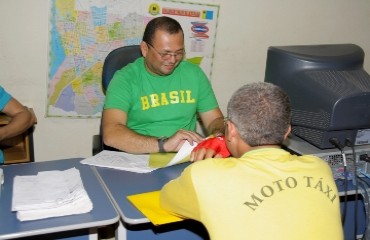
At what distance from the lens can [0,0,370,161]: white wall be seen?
2.57 metres

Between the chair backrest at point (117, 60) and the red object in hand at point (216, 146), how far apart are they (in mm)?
719

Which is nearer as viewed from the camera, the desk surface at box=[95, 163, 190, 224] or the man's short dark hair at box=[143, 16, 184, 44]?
the desk surface at box=[95, 163, 190, 224]

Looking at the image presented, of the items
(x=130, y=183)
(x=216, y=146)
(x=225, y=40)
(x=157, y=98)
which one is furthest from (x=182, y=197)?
(x=225, y=40)

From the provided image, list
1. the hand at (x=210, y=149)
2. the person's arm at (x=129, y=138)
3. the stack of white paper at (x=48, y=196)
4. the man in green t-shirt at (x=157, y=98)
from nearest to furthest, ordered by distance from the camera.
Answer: the stack of white paper at (x=48, y=196) → the hand at (x=210, y=149) → the person's arm at (x=129, y=138) → the man in green t-shirt at (x=157, y=98)

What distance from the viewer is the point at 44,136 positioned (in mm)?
2826

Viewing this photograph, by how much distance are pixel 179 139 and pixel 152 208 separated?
473 mm

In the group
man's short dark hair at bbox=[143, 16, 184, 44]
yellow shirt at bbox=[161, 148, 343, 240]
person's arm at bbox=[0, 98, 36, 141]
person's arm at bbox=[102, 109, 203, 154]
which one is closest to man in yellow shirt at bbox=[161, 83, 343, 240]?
yellow shirt at bbox=[161, 148, 343, 240]

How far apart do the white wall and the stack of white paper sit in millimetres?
1289

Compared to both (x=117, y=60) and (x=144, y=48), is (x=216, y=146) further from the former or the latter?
(x=117, y=60)

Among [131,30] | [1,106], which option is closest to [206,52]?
[131,30]

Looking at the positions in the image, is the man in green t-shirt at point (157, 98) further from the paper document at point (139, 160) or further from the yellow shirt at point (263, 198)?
the yellow shirt at point (263, 198)

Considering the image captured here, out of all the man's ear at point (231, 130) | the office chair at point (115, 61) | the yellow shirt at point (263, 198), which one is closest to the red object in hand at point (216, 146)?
the man's ear at point (231, 130)

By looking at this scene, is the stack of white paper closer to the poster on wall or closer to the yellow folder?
the yellow folder

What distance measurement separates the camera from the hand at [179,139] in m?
1.75
